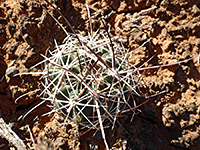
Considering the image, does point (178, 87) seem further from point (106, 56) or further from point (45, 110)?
point (45, 110)

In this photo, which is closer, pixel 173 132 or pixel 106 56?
pixel 106 56

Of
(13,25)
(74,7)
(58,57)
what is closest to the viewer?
(58,57)

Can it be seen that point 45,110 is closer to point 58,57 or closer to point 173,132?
point 58,57

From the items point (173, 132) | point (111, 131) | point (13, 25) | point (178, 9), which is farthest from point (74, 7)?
point (173, 132)

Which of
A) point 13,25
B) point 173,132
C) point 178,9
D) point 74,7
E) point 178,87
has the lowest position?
point 173,132

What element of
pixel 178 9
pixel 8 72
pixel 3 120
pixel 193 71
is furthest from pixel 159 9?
pixel 3 120

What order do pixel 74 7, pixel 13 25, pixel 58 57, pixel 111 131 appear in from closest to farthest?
pixel 58 57 → pixel 111 131 → pixel 13 25 → pixel 74 7

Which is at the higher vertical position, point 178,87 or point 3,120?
point 3,120
